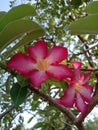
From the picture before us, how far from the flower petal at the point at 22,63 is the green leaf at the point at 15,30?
41 millimetres

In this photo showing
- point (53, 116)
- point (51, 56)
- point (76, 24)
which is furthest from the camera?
point (53, 116)

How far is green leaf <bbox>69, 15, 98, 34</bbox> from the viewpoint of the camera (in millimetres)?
671

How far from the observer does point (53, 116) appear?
5.78ft

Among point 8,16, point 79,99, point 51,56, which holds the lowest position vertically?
point 79,99

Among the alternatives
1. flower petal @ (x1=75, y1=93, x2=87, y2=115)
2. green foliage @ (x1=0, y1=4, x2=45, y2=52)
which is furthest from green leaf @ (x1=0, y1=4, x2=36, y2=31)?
flower petal @ (x1=75, y1=93, x2=87, y2=115)

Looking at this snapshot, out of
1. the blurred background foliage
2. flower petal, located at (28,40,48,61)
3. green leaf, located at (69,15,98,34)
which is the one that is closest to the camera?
green leaf, located at (69,15,98,34)

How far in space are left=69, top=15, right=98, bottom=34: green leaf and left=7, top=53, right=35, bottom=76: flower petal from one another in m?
0.12

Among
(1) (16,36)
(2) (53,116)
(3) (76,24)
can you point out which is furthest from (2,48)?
(2) (53,116)

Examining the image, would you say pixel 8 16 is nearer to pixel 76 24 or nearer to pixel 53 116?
pixel 76 24

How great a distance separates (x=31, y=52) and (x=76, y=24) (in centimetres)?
14

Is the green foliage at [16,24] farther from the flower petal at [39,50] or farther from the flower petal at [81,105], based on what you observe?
the flower petal at [81,105]

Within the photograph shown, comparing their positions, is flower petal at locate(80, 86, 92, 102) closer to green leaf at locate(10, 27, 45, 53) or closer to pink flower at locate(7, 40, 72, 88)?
pink flower at locate(7, 40, 72, 88)

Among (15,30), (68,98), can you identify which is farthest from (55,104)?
(15,30)

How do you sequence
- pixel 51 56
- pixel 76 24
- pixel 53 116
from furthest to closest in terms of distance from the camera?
pixel 53 116
pixel 51 56
pixel 76 24
